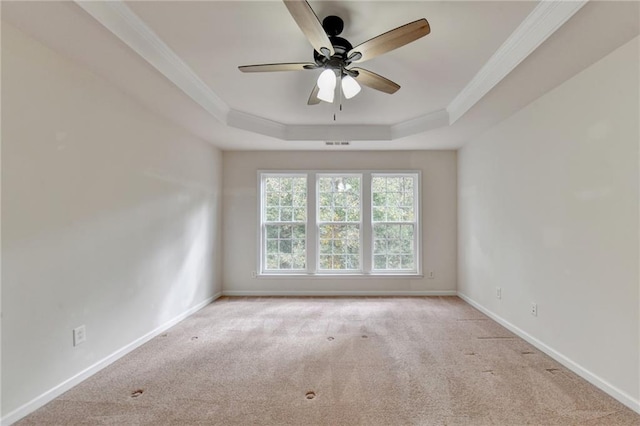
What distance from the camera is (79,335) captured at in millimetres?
2277

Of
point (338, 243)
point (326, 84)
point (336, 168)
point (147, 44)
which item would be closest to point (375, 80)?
point (326, 84)

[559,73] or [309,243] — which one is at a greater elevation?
[559,73]

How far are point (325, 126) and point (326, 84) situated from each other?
2.10 meters

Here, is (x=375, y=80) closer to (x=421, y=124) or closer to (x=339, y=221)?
(x=421, y=124)

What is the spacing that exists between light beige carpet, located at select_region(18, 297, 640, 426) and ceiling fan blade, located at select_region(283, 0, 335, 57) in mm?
2264

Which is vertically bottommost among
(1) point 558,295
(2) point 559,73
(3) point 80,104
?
(1) point 558,295

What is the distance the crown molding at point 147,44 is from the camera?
5.89 feet

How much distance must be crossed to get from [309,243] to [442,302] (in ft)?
7.15

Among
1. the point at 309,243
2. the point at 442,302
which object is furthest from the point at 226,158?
the point at 442,302

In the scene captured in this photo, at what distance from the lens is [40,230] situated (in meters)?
2.01

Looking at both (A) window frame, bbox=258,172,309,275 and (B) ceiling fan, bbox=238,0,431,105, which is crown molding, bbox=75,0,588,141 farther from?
(A) window frame, bbox=258,172,309,275

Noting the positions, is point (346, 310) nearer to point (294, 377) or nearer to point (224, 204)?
point (294, 377)

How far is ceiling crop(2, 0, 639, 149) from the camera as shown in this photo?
1.85 m

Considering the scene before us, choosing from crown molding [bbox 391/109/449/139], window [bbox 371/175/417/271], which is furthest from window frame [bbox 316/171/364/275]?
crown molding [bbox 391/109/449/139]
